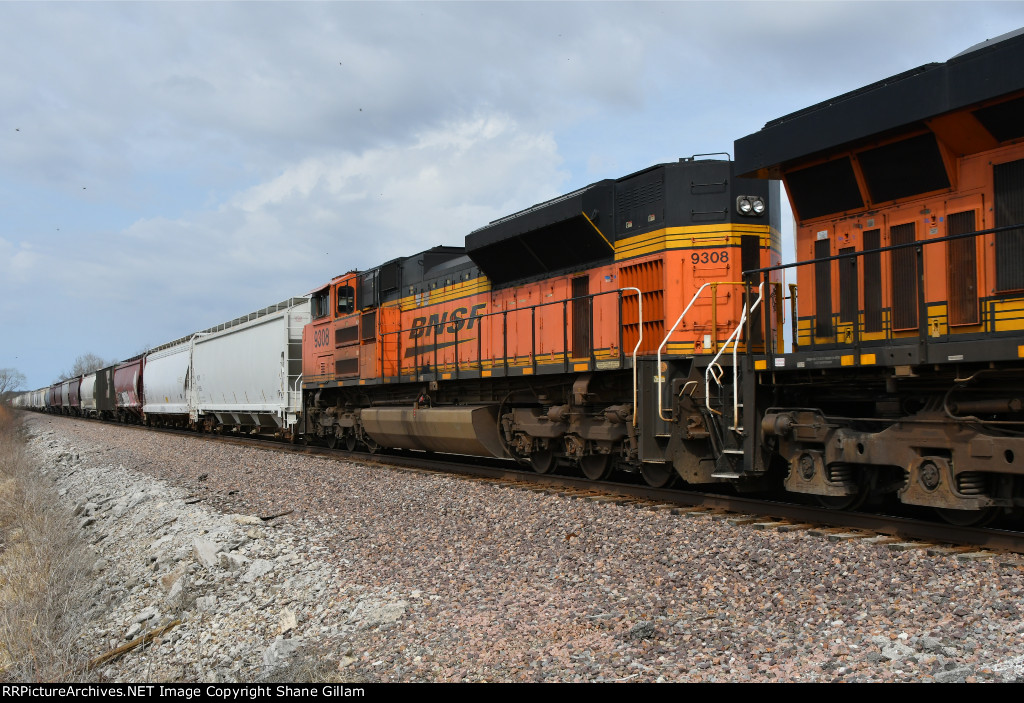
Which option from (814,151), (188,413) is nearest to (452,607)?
(814,151)

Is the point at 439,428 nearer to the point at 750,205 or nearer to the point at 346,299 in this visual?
the point at 346,299

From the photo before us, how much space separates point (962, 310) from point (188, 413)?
2711 cm

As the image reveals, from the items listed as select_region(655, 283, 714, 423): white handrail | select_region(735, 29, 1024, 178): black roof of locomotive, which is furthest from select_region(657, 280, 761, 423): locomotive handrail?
select_region(735, 29, 1024, 178): black roof of locomotive

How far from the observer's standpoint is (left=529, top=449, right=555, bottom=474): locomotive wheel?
1103 cm

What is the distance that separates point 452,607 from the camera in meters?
5.40

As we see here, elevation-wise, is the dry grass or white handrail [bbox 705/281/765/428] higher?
white handrail [bbox 705/281/765/428]

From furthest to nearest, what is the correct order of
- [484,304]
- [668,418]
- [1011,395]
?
[484,304], [668,418], [1011,395]

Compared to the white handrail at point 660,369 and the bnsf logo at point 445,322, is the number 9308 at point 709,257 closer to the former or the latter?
the white handrail at point 660,369

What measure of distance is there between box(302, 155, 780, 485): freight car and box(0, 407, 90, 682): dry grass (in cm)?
539

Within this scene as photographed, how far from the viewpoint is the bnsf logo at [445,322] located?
41.7 ft

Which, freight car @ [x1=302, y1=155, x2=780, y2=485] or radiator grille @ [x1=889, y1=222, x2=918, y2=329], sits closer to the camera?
radiator grille @ [x1=889, y1=222, x2=918, y2=329]

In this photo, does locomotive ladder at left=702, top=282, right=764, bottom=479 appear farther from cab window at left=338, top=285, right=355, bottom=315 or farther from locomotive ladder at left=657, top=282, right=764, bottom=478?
cab window at left=338, top=285, right=355, bottom=315

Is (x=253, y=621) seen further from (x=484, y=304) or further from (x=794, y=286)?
(x=484, y=304)

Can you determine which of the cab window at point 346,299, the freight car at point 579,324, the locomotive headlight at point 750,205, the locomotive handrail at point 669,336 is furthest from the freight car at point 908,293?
the cab window at point 346,299
